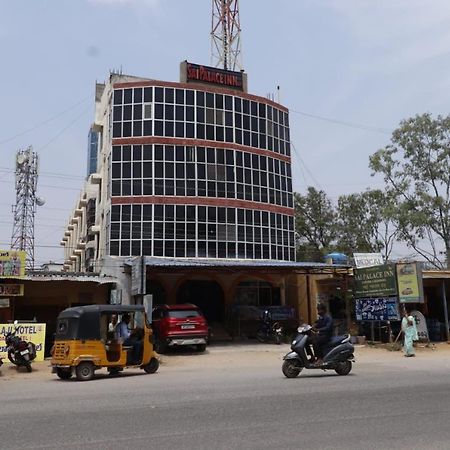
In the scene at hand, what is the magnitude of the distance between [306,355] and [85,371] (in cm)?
543

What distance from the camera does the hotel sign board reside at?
1494 inches

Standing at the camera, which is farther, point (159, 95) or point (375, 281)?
point (159, 95)

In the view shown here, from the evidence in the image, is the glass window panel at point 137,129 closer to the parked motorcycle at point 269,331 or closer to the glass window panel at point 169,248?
the glass window panel at point 169,248

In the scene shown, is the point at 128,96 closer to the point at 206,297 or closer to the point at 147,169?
the point at 147,169

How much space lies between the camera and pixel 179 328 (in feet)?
67.5

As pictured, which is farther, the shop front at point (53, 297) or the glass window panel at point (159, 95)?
the glass window panel at point (159, 95)

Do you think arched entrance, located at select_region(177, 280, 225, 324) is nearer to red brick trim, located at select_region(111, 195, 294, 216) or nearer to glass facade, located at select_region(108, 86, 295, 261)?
glass facade, located at select_region(108, 86, 295, 261)

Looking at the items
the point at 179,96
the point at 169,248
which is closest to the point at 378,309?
the point at 169,248

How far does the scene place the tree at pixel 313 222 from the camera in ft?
163

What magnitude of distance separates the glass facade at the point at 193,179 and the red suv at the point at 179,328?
11944 millimetres

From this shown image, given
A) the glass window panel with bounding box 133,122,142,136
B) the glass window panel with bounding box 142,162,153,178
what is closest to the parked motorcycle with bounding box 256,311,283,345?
the glass window panel with bounding box 142,162,153,178

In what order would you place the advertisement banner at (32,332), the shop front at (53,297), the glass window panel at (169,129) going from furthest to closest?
1. the glass window panel at (169,129)
2. the shop front at (53,297)
3. the advertisement banner at (32,332)

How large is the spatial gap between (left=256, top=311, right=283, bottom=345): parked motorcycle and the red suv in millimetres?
5551

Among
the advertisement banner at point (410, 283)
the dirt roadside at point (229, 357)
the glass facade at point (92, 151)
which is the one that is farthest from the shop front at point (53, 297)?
the glass facade at point (92, 151)
